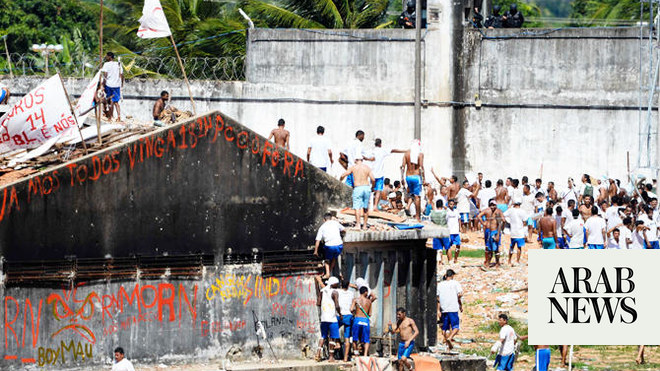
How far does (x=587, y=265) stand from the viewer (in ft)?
62.7

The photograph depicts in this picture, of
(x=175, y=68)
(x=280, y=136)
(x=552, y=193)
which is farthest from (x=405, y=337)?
(x=175, y=68)

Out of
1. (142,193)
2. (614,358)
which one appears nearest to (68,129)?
(142,193)

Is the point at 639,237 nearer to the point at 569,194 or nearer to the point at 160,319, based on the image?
the point at 569,194

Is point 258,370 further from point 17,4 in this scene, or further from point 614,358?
point 17,4

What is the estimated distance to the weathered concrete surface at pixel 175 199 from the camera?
19.9m

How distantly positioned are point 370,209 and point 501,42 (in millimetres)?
11134

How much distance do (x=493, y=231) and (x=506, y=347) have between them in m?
6.54

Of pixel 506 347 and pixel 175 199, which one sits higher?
pixel 175 199

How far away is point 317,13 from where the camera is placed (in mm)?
39781

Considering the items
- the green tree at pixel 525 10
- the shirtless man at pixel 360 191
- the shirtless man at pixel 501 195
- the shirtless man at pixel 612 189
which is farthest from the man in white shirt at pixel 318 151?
the green tree at pixel 525 10

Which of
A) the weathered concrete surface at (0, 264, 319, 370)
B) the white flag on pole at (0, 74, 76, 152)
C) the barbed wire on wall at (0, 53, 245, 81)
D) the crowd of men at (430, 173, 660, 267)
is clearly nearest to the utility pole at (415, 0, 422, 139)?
the crowd of men at (430, 173, 660, 267)

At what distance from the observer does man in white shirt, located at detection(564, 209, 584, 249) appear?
25.8 metres

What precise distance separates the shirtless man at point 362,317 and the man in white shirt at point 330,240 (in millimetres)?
659

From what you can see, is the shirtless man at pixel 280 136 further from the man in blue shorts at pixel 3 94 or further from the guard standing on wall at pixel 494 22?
the guard standing on wall at pixel 494 22
